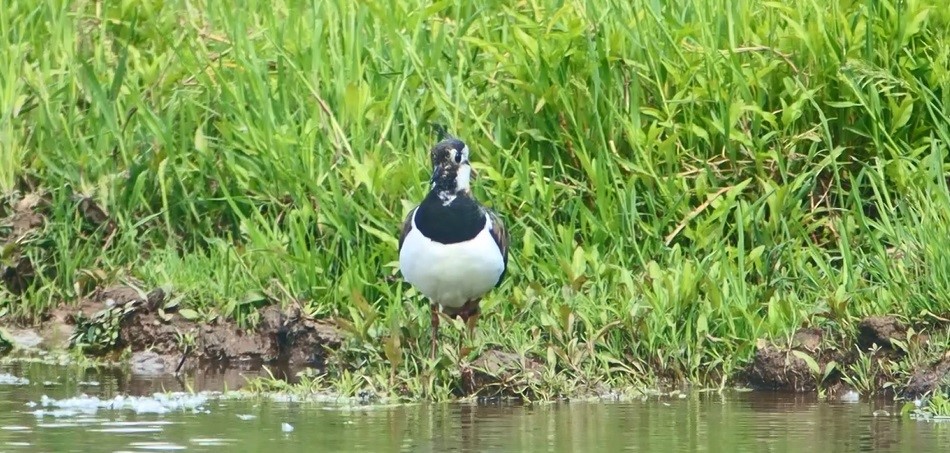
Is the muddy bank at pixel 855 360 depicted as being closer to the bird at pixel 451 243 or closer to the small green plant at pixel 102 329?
the bird at pixel 451 243

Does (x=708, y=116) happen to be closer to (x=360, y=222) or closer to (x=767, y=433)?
(x=360, y=222)

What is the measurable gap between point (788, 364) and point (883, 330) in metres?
0.37

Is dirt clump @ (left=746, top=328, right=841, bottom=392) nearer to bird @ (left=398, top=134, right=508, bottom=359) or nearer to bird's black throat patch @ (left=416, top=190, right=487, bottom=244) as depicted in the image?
bird @ (left=398, top=134, right=508, bottom=359)

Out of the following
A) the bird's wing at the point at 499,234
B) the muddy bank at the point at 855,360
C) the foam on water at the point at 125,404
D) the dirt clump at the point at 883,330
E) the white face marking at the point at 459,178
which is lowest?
the foam on water at the point at 125,404

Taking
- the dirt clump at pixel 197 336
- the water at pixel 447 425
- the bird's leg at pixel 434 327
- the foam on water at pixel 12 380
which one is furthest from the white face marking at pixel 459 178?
the foam on water at pixel 12 380

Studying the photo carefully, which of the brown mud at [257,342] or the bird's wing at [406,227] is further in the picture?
the bird's wing at [406,227]

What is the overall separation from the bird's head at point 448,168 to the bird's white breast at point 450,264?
173 millimetres

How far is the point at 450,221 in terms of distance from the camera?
6.55m

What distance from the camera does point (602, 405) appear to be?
6074mm

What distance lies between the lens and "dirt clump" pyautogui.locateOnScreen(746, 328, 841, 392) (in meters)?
6.39

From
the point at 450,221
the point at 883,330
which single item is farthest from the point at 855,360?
the point at 450,221

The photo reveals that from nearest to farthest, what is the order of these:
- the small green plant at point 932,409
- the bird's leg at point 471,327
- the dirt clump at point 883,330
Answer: the small green plant at point 932,409 → the dirt clump at point 883,330 → the bird's leg at point 471,327

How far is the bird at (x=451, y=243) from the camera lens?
6.50m

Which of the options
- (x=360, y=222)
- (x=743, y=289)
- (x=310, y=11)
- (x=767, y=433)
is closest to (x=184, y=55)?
(x=310, y=11)
